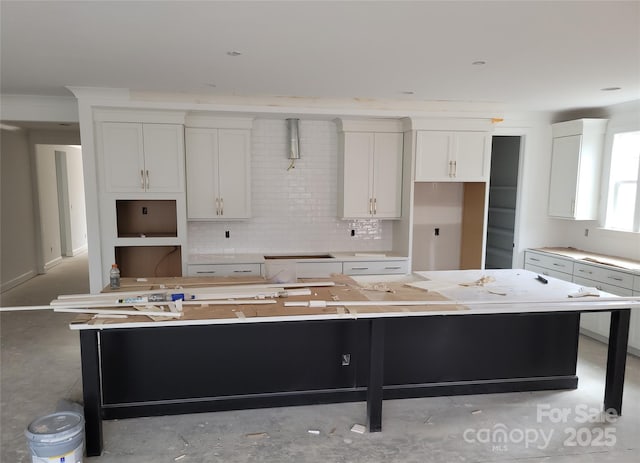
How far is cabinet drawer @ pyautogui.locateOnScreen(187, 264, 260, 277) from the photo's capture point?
15.9ft

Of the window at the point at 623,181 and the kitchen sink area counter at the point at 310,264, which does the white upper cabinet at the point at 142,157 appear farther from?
the window at the point at 623,181

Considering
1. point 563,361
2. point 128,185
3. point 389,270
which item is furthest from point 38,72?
point 563,361

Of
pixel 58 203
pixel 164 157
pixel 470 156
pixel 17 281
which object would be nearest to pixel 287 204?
pixel 164 157

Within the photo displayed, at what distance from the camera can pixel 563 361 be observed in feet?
11.7

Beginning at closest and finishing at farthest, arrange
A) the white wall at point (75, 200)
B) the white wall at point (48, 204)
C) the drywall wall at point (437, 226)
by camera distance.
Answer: the drywall wall at point (437, 226) < the white wall at point (48, 204) < the white wall at point (75, 200)

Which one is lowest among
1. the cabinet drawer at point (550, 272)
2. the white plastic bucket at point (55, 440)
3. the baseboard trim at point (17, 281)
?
the baseboard trim at point (17, 281)

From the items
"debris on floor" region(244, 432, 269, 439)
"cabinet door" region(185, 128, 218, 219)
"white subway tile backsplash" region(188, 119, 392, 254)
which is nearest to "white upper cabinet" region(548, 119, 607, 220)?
"white subway tile backsplash" region(188, 119, 392, 254)

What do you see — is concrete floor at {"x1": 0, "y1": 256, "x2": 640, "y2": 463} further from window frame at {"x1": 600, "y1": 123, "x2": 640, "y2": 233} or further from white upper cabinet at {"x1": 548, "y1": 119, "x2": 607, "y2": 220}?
white upper cabinet at {"x1": 548, "y1": 119, "x2": 607, "y2": 220}

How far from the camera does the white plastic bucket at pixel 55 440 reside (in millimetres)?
2305

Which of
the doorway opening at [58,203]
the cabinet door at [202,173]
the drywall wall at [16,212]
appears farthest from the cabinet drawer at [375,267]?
the doorway opening at [58,203]

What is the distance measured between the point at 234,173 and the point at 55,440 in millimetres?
3306

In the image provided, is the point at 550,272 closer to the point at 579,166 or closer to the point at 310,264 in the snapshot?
the point at 579,166

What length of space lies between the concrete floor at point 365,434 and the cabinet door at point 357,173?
8.36 ft

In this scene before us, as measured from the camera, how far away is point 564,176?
5.44 m
